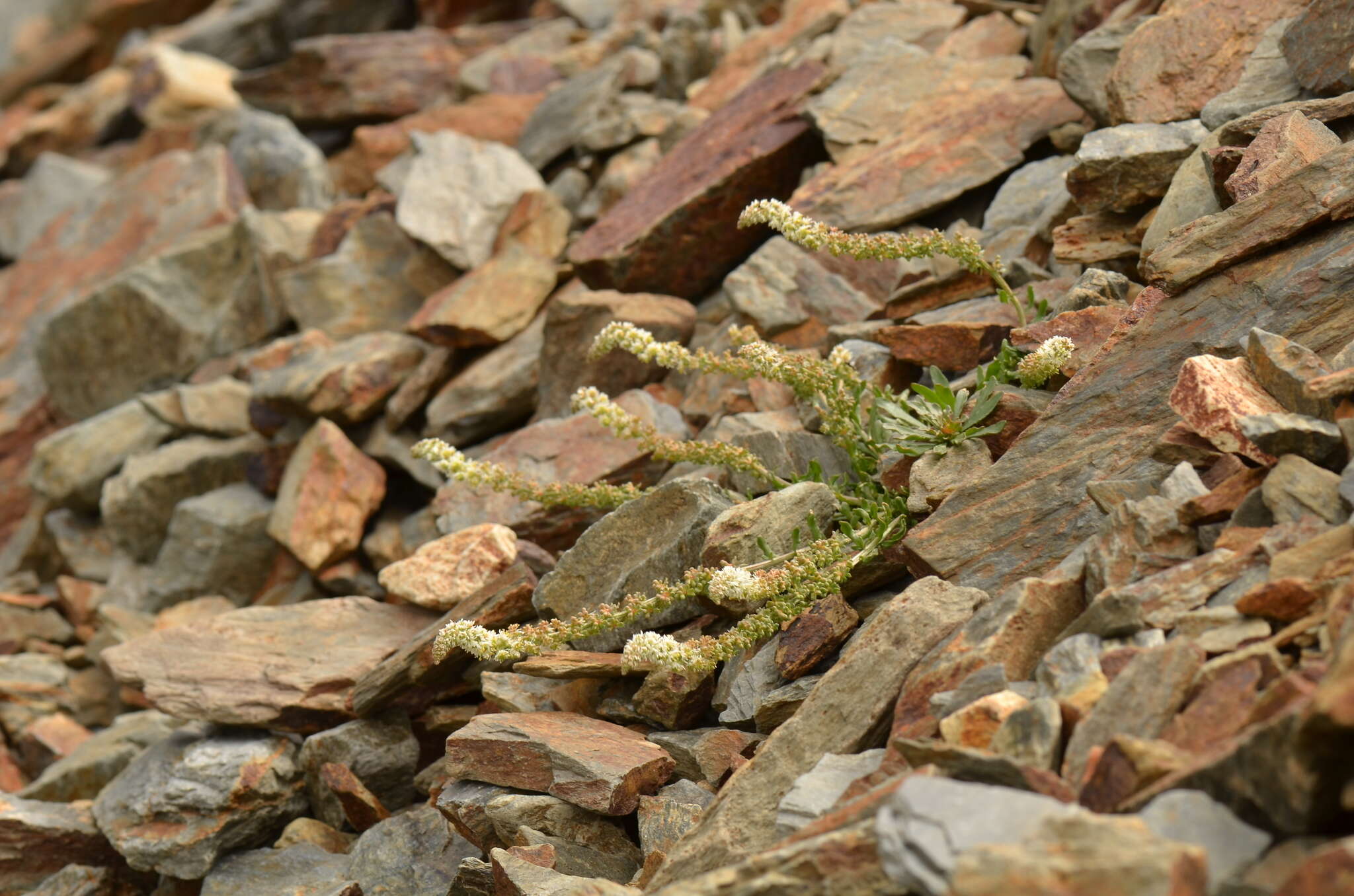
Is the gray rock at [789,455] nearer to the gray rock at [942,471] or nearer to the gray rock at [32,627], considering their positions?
the gray rock at [942,471]

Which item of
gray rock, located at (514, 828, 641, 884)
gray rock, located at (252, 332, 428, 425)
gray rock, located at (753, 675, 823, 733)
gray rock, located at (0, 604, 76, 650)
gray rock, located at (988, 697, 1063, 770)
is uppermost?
gray rock, located at (988, 697, 1063, 770)

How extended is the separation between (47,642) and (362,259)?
3.88 m

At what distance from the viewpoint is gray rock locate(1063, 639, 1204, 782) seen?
3240 mm

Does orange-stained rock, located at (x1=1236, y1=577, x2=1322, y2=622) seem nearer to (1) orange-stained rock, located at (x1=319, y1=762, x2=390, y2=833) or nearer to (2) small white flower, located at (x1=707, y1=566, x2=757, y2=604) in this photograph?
(2) small white flower, located at (x1=707, y1=566, x2=757, y2=604)

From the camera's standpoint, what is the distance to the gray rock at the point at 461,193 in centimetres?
1030

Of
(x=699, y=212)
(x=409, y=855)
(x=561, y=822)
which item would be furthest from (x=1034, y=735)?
(x=699, y=212)

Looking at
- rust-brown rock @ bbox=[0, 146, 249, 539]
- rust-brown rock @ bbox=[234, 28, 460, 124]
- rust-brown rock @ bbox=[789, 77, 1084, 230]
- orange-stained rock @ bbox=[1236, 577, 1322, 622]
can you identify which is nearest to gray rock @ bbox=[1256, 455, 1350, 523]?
orange-stained rock @ bbox=[1236, 577, 1322, 622]

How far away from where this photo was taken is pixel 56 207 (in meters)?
16.1

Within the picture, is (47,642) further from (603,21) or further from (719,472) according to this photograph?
(603,21)

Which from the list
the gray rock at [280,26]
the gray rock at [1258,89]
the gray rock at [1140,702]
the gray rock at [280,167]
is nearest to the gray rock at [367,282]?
the gray rock at [280,167]

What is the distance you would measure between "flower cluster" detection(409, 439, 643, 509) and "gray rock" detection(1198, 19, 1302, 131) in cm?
337

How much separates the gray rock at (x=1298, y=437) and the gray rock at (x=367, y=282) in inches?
302

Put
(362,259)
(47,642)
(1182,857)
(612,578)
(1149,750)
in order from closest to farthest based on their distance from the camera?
(1182,857)
(1149,750)
(612,578)
(47,642)
(362,259)

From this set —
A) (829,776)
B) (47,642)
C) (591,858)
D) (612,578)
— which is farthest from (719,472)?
(47,642)
